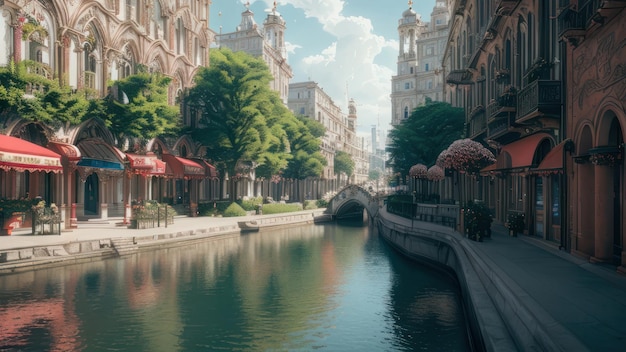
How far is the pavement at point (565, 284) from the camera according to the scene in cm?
789

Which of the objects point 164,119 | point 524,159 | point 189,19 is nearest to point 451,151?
point 524,159

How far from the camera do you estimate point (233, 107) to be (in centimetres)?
4391

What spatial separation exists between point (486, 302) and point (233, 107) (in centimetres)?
3611

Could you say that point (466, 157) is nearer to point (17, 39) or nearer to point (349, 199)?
point (17, 39)

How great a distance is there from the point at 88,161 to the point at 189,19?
70.3 feet

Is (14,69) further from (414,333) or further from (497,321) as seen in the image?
(497,321)

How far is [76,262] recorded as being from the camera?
72.5 feet

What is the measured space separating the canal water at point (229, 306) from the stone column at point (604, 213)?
15.8 feet

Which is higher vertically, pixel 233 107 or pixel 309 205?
pixel 233 107

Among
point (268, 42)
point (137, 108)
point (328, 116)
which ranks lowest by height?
point (137, 108)

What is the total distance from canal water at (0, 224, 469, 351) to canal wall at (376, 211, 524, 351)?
3.23 ft

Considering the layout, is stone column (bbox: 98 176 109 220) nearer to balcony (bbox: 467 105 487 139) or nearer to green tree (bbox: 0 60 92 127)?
green tree (bbox: 0 60 92 127)

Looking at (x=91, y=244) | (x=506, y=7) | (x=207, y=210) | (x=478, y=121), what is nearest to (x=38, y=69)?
(x=91, y=244)

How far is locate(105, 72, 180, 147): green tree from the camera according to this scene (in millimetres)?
31609
